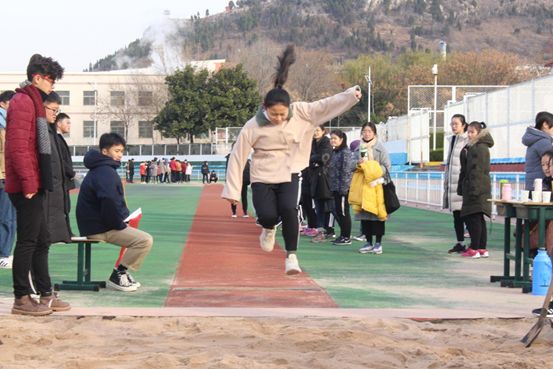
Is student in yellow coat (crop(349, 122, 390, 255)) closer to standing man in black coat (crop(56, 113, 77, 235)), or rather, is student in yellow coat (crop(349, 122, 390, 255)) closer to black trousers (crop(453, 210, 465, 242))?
black trousers (crop(453, 210, 465, 242))

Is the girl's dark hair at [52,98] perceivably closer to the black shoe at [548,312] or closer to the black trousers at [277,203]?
the black trousers at [277,203]

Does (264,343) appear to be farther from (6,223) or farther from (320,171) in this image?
(320,171)

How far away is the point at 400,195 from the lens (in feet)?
106

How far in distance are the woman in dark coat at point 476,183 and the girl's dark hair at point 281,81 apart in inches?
178

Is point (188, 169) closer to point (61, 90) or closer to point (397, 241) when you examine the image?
point (61, 90)

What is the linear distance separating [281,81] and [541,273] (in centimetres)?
308

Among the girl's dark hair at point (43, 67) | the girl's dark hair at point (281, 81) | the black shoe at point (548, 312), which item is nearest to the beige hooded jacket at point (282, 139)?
the girl's dark hair at point (281, 81)

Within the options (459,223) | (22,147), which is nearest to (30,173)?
(22,147)

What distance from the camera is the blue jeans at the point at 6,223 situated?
1132cm

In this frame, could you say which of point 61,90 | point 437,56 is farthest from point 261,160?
point 437,56

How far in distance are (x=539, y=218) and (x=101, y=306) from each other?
417cm

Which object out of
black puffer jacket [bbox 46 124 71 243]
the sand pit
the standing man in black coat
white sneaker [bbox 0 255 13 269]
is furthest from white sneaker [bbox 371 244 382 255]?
the sand pit

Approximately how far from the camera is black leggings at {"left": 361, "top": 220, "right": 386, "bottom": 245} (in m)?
13.6

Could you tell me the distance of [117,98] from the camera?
9931 centimetres
